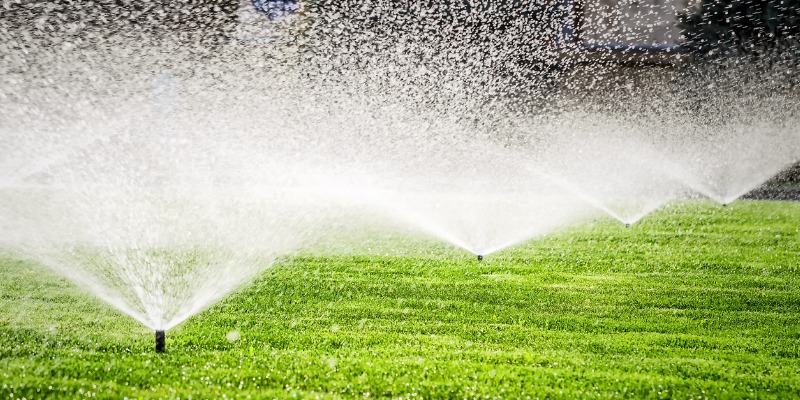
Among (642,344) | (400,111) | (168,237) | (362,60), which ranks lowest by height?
(642,344)

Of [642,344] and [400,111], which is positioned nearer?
[642,344]

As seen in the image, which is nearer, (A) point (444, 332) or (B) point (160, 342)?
(B) point (160, 342)

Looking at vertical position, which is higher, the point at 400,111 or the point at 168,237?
the point at 400,111

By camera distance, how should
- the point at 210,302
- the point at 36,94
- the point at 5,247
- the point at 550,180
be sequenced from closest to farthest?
the point at 210,302 < the point at 5,247 < the point at 550,180 < the point at 36,94

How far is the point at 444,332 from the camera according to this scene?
559 centimetres

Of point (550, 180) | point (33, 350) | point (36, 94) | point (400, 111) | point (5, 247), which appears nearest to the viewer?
point (33, 350)

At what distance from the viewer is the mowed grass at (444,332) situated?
14.4ft

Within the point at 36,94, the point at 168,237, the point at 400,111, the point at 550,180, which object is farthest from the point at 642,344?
the point at 36,94

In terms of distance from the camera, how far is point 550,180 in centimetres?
1588

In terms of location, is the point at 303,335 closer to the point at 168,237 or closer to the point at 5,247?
the point at 168,237

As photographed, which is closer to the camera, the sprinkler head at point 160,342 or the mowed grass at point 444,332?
the mowed grass at point 444,332

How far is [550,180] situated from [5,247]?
1130 cm

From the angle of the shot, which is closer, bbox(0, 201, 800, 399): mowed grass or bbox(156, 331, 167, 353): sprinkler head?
bbox(0, 201, 800, 399): mowed grass

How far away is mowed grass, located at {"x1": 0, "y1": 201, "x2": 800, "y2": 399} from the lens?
4402 millimetres
